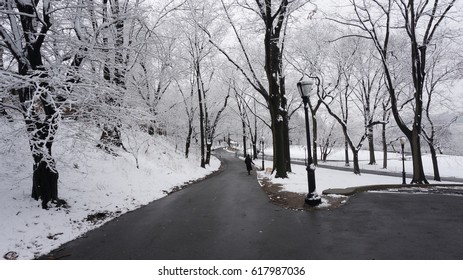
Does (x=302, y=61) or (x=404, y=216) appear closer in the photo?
(x=404, y=216)

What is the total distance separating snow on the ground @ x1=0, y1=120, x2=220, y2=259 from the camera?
5938mm

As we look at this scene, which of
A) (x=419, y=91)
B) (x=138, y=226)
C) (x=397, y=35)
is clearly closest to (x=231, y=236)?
(x=138, y=226)

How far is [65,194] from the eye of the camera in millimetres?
8477

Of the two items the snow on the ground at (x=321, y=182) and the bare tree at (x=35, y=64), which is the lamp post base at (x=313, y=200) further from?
the bare tree at (x=35, y=64)

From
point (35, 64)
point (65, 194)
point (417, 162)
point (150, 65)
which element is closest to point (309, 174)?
point (65, 194)

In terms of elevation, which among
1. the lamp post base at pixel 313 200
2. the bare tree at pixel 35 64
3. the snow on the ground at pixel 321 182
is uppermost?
the bare tree at pixel 35 64

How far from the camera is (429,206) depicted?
7652 mm

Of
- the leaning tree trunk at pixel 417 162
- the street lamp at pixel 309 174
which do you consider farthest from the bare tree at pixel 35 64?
the leaning tree trunk at pixel 417 162

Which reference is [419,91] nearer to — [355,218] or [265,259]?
[355,218]

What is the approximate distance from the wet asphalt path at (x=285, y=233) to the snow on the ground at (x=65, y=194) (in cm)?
65

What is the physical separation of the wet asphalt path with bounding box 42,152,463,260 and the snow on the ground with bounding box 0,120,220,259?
0.65m

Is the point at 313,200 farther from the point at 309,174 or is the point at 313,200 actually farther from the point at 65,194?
the point at 65,194

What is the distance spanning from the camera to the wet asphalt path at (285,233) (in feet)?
15.6

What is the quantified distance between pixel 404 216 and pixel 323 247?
3.07m
